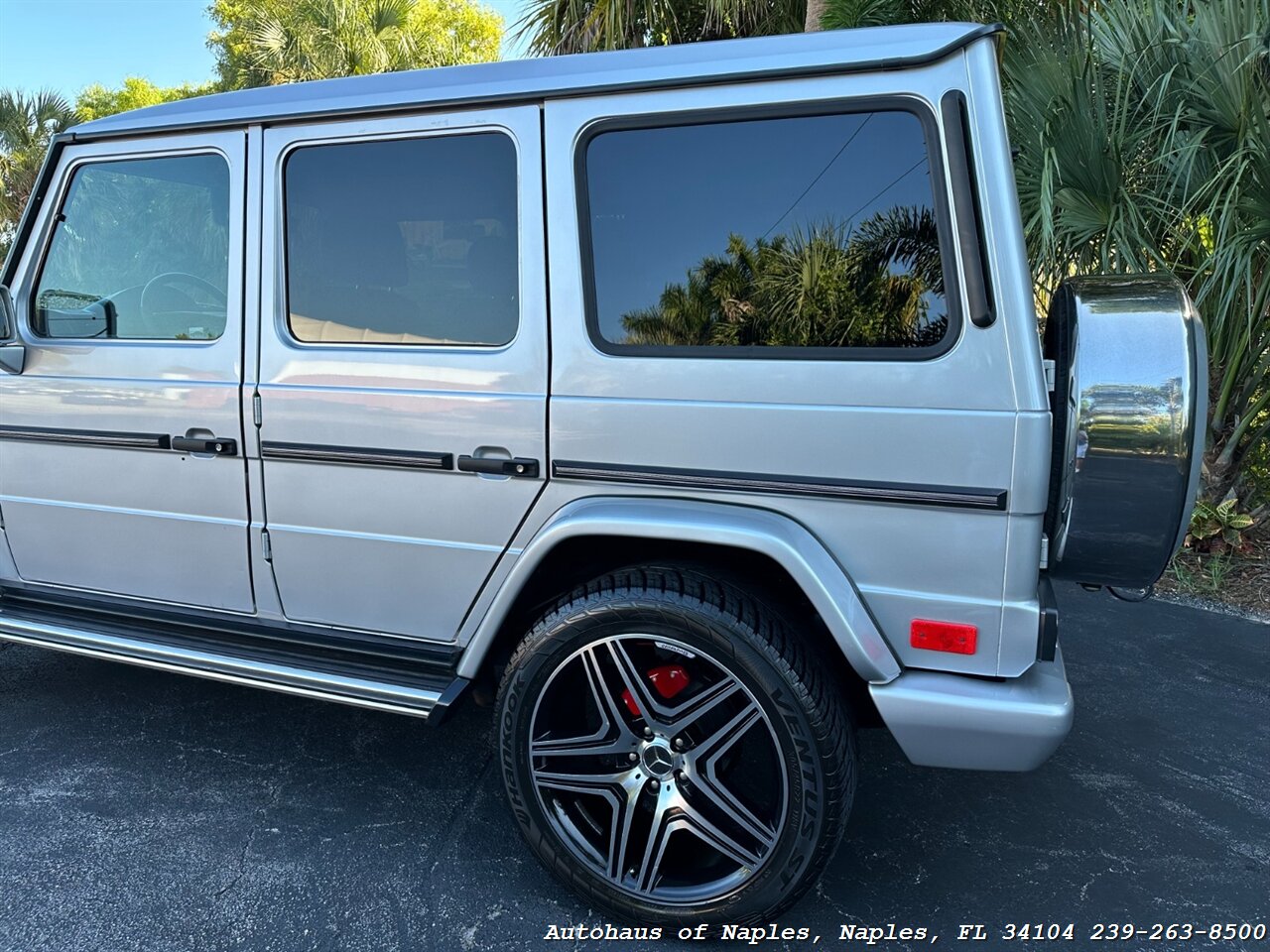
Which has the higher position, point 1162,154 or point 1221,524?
point 1162,154

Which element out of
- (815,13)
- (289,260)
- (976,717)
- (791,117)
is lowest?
(976,717)

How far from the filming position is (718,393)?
7.16ft

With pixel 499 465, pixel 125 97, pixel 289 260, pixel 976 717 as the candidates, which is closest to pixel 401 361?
pixel 499 465

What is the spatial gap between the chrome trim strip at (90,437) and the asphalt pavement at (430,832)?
1114mm

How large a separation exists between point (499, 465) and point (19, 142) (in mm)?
15432

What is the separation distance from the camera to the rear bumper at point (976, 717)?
2.00 m

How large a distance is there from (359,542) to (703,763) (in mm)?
1181

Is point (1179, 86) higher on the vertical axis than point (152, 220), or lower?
higher

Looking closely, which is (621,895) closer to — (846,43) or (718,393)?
(718,393)

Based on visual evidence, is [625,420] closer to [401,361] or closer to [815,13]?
[401,361]

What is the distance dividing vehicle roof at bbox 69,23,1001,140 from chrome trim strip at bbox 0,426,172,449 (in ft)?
3.16

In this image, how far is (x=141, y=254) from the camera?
2.89m

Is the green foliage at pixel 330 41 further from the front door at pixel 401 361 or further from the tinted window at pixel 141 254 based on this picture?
the front door at pixel 401 361

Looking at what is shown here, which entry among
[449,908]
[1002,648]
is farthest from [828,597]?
[449,908]
